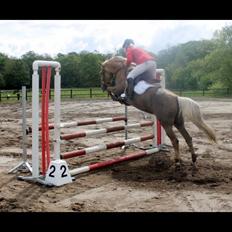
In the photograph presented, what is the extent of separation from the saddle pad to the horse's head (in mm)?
443

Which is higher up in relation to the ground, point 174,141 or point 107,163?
point 174,141

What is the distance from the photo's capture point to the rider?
6582 millimetres

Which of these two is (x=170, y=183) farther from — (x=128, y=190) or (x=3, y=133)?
(x=3, y=133)

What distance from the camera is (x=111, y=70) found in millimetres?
7059

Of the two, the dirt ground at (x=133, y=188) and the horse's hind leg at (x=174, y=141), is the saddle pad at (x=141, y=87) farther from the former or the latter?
the dirt ground at (x=133, y=188)

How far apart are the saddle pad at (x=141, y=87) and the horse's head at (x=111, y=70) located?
0.44 metres

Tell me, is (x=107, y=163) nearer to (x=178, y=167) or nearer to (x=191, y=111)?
(x=178, y=167)

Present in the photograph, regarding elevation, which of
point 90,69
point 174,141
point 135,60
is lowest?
point 174,141

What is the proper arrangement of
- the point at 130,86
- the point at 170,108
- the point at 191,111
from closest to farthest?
the point at 191,111
the point at 170,108
the point at 130,86

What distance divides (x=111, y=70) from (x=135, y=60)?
0.57 metres

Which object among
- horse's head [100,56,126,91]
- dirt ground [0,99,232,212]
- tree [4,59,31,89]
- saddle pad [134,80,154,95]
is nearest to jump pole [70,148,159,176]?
dirt ground [0,99,232,212]

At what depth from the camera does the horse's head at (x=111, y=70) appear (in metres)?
7.01

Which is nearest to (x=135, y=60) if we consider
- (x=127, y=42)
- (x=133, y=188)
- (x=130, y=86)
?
(x=127, y=42)
